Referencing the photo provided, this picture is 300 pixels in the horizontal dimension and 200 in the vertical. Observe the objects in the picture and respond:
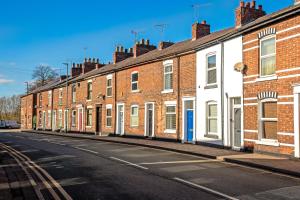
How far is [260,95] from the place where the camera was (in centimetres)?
1706

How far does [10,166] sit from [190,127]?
493 inches

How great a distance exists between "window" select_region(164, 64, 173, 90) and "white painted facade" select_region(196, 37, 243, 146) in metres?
3.67

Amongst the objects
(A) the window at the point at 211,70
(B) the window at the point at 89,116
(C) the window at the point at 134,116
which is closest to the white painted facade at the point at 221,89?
(A) the window at the point at 211,70

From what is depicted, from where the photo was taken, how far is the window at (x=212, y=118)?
21266 millimetres

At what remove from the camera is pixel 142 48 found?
1422 inches

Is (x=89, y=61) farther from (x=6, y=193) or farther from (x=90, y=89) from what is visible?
(x=6, y=193)

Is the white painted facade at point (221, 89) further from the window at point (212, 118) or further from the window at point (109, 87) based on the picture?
the window at point (109, 87)

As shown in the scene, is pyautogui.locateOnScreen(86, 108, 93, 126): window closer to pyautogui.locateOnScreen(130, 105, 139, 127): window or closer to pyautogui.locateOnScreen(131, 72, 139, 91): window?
pyautogui.locateOnScreen(130, 105, 139, 127): window

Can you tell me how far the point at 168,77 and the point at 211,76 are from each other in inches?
210

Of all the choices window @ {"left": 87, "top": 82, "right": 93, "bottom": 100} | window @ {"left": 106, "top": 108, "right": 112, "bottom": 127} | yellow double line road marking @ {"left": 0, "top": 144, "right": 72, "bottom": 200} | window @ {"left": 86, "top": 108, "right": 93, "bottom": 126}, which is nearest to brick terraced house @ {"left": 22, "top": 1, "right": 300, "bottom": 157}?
window @ {"left": 106, "top": 108, "right": 112, "bottom": 127}

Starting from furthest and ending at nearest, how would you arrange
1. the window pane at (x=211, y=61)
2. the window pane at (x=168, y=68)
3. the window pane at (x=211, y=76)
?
the window pane at (x=168, y=68), the window pane at (x=211, y=61), the window pane at (x=211, y=76)

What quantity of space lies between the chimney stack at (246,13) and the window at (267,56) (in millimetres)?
3580

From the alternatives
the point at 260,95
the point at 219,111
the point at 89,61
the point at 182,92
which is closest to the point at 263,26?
the point at 260,95

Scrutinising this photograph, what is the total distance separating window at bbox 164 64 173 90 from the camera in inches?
1039
